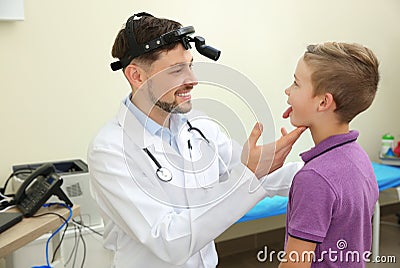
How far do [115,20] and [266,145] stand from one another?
66.4 inches

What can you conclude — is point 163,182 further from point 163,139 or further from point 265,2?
point 265,2

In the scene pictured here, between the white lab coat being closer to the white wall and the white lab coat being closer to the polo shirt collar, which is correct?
the polo shirt collar

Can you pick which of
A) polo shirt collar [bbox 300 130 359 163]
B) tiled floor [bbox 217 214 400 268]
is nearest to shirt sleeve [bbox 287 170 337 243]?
polo shirt collar [bbox 300 130 359 163]

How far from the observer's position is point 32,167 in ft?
7.98

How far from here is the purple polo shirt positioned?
3.79 feet

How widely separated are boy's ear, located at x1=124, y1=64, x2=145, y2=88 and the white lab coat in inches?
3.8

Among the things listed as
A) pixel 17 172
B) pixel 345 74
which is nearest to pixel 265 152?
pixel 345 74

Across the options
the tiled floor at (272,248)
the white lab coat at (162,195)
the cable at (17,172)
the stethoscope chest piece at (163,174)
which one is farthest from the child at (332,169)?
the tiled floor at (272,248)

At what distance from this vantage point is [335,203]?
1158 millimetres

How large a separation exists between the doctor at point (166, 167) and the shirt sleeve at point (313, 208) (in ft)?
0.49

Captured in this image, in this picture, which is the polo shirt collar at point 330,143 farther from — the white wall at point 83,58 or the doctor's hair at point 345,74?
the white wall at point 83,58

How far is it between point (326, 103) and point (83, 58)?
1.71 meters

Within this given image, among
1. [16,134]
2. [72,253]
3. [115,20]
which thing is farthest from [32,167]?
[115,20]

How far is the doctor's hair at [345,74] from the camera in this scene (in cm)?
122
